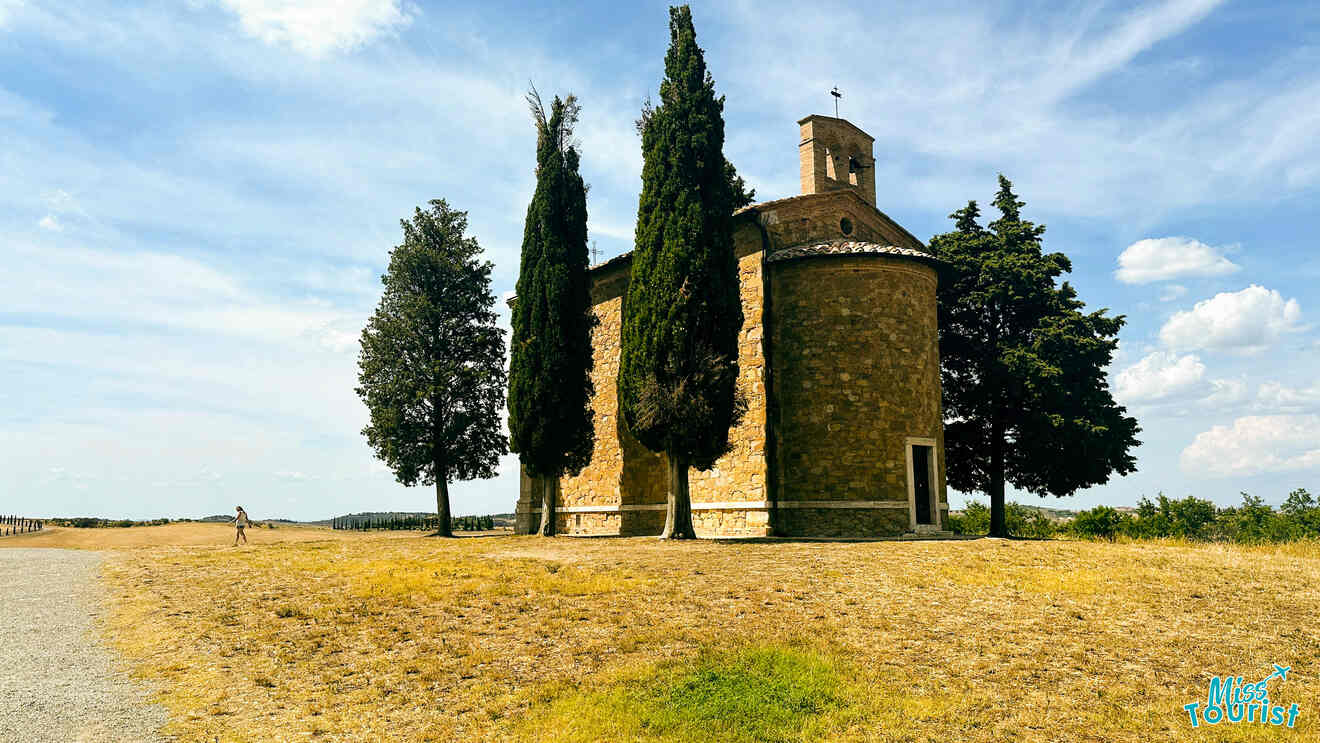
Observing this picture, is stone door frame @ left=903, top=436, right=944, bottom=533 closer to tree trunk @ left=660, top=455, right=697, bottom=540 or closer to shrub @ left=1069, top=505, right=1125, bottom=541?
tree trunk @ left=660, top=455, right=697, bottom=540

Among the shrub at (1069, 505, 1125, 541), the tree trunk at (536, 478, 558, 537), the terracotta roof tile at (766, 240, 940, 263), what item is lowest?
the shrub at (1069, 505, 1125, 541)

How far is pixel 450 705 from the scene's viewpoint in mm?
8961

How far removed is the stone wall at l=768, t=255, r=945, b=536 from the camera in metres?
21.5

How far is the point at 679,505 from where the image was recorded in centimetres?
2077

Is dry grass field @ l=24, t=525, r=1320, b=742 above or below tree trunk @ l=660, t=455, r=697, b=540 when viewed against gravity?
below

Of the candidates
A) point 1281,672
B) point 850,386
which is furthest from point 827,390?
point 1281,672

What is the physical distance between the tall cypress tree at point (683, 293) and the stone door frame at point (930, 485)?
499 centimetres

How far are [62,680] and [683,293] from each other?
14.6 meters

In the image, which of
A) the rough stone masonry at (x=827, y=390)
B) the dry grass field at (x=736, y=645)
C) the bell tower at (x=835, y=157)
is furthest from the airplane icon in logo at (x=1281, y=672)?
the bell tower at (x=835, y=157)

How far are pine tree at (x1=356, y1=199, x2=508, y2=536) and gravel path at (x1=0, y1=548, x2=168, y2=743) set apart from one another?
655 inches

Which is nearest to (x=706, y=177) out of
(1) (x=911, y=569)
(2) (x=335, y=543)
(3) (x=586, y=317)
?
(3) (x=586, y=317)

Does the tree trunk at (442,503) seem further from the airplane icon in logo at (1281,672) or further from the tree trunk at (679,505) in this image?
the airplane icon in logo at (1281,672)

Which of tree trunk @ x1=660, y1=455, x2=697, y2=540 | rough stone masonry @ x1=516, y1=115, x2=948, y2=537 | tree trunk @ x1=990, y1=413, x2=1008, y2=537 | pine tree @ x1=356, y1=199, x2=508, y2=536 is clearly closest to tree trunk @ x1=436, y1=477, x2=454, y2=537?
pine tree @ x1=356, y1=199, x2=508, y2=536

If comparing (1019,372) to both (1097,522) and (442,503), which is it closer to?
(1097,522)
